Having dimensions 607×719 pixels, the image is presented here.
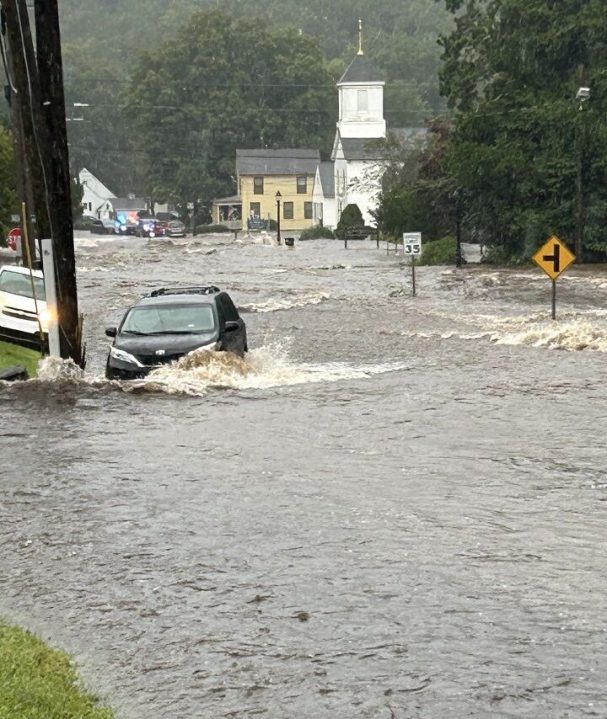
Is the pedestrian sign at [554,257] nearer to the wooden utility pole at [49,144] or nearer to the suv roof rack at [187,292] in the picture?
the suv roof rack at [187,292]

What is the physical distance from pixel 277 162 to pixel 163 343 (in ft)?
346

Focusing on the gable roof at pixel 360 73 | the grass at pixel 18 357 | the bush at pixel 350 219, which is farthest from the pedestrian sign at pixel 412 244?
the gable roof at pixel 360 73

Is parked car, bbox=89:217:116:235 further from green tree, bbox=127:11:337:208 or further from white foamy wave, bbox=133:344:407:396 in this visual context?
white foamy wave, bbox=133:344:407:396

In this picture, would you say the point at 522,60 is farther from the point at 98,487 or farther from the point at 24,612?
the point at 24,612

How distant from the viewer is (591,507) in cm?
1258

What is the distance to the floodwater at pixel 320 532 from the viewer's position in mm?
8297

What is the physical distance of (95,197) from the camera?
163125 millimetres

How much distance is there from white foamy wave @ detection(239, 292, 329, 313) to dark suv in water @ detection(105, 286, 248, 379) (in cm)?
1573

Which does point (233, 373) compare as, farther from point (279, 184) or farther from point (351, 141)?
point (279, 184)

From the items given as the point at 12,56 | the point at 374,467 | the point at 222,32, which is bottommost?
the point at 374,467

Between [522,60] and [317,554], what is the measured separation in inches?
1791

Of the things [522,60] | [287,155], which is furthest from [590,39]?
[287,155]

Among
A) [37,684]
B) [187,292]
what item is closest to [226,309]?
[187,292]

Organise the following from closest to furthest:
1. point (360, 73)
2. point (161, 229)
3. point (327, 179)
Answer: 1. point (161, 229)
2. point (360, 73)
3. point (327, 179)
